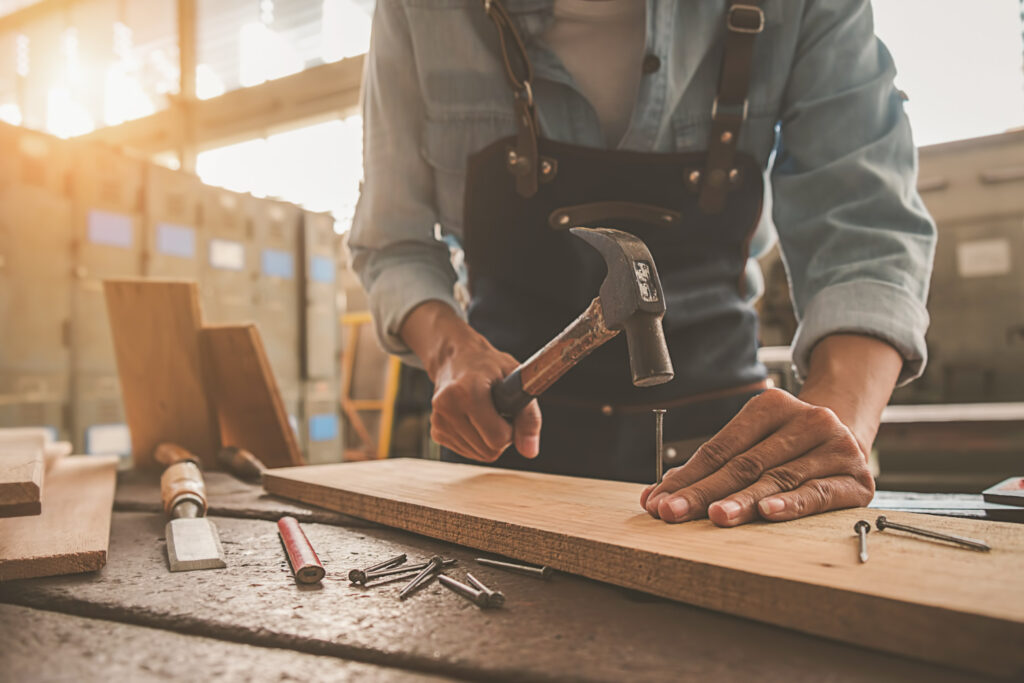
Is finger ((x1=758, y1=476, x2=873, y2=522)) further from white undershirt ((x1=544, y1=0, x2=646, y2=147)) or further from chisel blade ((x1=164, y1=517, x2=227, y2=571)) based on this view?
white undershirt ((x1=544, y1=0, x2=646, y2=147))

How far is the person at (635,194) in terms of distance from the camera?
3.70ft

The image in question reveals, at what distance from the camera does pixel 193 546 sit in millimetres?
764

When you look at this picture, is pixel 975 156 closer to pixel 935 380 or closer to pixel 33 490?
pixel 935 380

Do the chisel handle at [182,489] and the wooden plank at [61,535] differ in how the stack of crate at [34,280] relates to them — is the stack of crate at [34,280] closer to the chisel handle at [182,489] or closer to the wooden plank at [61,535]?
the wooden plank at [61,535]

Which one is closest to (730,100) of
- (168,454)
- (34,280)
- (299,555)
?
(299,555)

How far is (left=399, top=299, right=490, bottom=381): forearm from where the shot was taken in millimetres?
1201

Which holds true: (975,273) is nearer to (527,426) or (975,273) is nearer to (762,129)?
(762,129)

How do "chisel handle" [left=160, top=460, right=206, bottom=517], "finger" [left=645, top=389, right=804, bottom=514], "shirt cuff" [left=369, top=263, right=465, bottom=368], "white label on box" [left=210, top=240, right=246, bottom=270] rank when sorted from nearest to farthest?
1. "finger" [left=645, top=389, right=804, bottom=514]
2. "chisel handle" [left=160, top=460, right=206, bottom=517]
3. "shirt cuff" [left=369, top=263, right=465, bottom=368]
4. "white label on box" [left=210, top=240, right=246, bottom=270]

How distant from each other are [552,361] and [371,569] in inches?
14.9

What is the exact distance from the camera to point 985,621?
44cm

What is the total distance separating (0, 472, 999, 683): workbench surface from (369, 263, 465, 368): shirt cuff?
25.2 inches

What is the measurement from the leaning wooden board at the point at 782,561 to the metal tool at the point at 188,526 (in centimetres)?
21

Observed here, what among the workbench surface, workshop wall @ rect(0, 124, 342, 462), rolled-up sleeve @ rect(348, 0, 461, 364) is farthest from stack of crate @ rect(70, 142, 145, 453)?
the workbench surface

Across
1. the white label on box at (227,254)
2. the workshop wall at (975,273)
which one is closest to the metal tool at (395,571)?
the workshop wall at (975,273)
